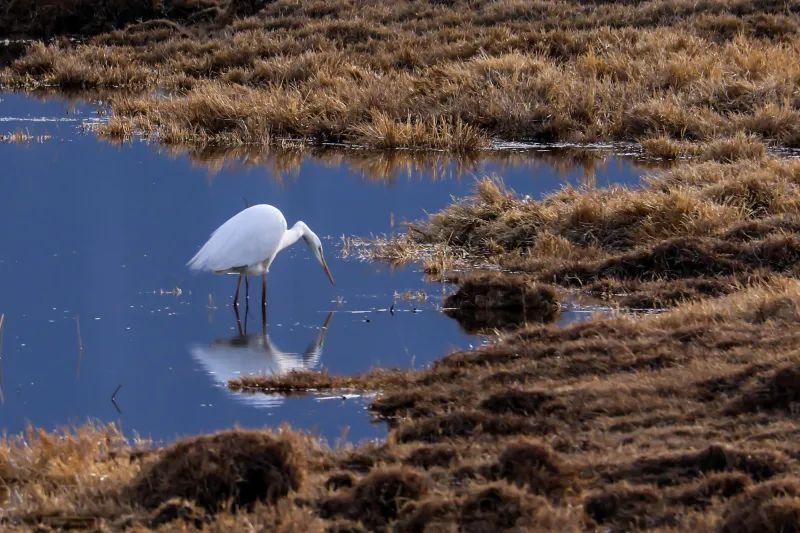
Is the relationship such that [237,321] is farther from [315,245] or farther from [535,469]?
[535,469]

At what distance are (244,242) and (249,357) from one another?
68.1 inches

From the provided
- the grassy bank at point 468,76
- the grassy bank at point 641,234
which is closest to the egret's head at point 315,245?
the grassy bank at point 641,234

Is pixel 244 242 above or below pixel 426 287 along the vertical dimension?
above

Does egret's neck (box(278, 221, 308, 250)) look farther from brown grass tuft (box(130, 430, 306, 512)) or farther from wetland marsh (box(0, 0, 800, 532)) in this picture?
brown grass tuft (box(130, 430, 306, 512))

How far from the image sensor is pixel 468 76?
2116cm

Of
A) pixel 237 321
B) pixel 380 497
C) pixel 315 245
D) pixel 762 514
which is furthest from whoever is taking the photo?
pixel 315 245

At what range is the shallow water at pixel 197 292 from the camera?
847 centimetres

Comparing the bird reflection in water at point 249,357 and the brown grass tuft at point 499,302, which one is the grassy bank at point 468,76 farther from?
the bird reflection in water at point 249,357

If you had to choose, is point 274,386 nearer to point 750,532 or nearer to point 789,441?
point 789,441

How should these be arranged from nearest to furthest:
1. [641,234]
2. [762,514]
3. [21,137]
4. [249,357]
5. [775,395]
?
1. [762,514]
2. [775,395]
3. [249,357]
4. [641,234]
5. [21,137]

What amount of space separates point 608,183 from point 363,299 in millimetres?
4712

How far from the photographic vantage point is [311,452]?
6488 millimetres

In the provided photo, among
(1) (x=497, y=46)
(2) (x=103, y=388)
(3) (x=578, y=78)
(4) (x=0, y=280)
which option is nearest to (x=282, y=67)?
(1) (x=497, y=46)

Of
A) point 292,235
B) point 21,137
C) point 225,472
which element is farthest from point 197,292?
point 21,137
